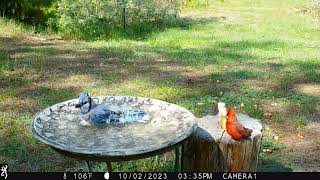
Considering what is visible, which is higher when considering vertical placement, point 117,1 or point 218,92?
point 117,1

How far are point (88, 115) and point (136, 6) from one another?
10.2 m

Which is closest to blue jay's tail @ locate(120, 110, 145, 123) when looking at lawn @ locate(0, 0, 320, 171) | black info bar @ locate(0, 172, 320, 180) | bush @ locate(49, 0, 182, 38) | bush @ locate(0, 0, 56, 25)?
black info bar @ locate(0, 172, 320, 180)

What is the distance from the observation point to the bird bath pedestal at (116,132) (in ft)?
12.2

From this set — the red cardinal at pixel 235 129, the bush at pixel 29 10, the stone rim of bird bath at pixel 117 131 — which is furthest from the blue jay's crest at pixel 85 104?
the bush at pixel 29 10

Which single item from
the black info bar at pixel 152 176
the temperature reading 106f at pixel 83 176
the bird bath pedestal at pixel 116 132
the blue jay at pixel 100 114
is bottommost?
the black info bar at pixel 152 176

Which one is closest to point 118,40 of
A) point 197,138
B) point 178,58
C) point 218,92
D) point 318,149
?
point 178,58

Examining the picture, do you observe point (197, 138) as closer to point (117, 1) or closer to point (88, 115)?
point (88, 115)

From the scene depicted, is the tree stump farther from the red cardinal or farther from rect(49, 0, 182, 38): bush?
rect(49, 0, 182, 38): bush

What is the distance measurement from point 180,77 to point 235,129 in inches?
199

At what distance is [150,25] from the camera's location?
14.6 meters

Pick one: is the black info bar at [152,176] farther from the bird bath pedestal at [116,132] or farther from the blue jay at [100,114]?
the blue jay at [100,114]

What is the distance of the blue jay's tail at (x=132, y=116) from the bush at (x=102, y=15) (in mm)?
8924

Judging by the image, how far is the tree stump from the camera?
4.55 m

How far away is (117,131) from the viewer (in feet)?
13.8
